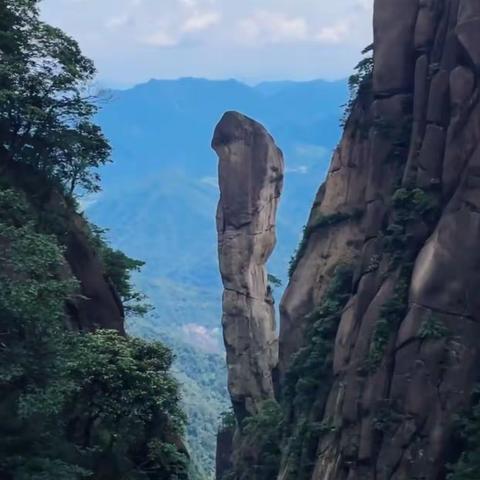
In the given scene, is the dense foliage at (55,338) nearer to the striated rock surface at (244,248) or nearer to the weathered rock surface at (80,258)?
the weathered rock surface at (80,258)

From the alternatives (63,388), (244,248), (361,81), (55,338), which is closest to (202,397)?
(244,248)

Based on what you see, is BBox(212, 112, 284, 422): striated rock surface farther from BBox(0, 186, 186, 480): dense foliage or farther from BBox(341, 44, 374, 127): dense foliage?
BBox(0, 186, 186, 480): dense foliage

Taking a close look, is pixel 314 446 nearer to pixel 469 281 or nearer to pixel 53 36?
pixel 469 281

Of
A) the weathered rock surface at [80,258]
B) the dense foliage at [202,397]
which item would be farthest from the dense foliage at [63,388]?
the dense foliage at [202,397]

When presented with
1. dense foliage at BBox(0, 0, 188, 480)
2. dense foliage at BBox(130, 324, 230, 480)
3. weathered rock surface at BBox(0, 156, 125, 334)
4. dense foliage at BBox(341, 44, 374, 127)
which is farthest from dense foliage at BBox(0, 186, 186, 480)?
dense foliage at BBox(130, 324, 230, 480)

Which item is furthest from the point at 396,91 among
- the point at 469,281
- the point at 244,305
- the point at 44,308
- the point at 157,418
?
the point at 244,305

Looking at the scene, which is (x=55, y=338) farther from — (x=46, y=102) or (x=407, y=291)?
(x=407, y=291)
